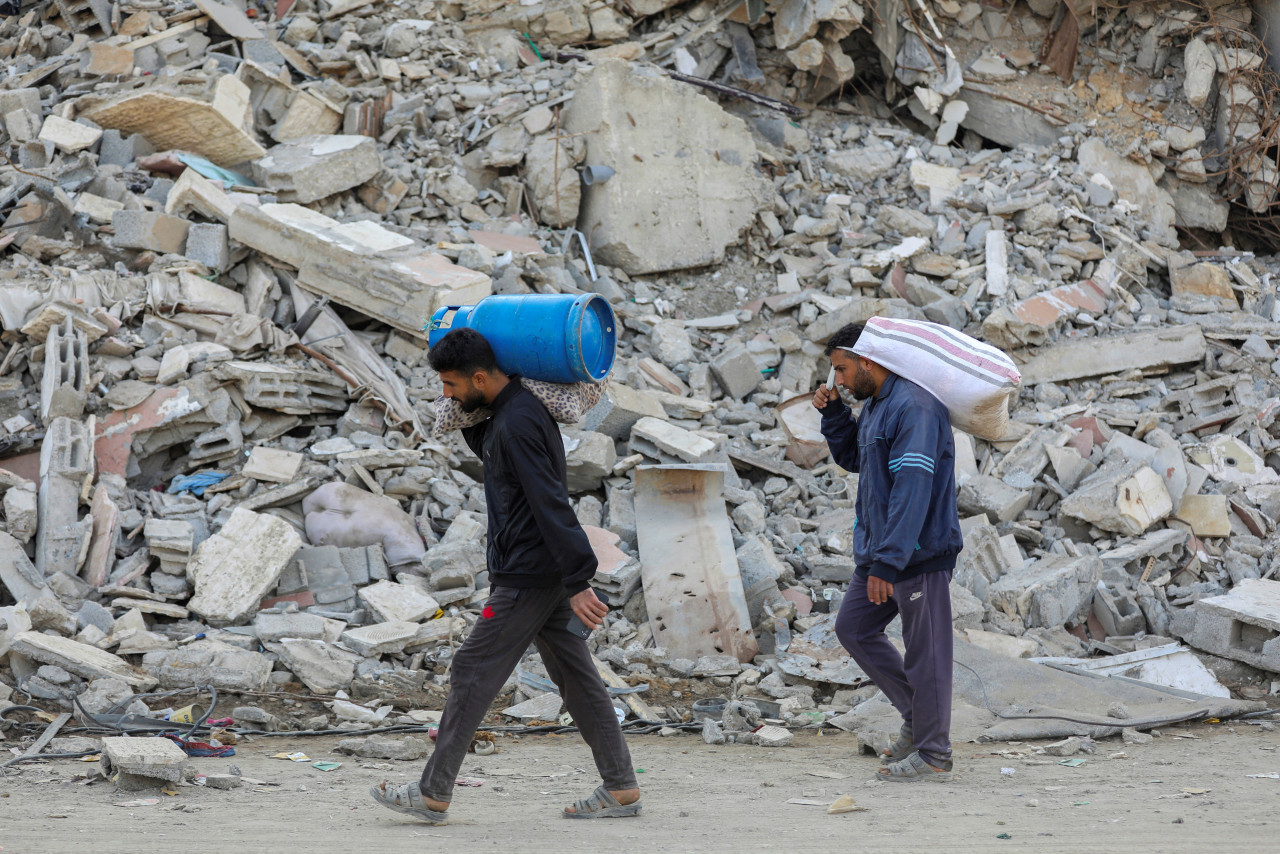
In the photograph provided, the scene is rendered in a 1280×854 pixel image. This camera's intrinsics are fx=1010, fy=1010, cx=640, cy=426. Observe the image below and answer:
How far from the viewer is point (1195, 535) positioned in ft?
22.1

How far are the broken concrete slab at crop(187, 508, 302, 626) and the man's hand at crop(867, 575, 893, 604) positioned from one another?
3482mm

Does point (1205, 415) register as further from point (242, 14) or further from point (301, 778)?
point (242, 14)

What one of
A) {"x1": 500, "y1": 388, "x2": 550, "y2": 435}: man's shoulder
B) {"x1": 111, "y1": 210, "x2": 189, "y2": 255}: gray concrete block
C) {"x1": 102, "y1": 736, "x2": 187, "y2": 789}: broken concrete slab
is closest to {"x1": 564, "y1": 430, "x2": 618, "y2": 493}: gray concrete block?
{"x1": 102, "y1": 736, "x2": 187, "y2": 789}: broken concrete slab

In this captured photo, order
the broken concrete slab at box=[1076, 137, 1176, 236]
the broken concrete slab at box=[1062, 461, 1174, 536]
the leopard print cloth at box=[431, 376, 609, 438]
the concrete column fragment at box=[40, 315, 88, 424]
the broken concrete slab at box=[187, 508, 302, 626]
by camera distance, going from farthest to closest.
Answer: the broken concrete slab at box=[1076, 137, 1176, 236] < the broken concrete slab at box=[1062, 461, 1174, 536] < the concrete column fragment at box=[40, 315, 88, 424] < the broken concrete slab at box=[187, 508, 302, 626] < the leopard print cloth at box=[431, 376, 609, 438]

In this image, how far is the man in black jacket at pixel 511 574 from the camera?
287cm

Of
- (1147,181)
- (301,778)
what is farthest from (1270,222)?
(301,778)

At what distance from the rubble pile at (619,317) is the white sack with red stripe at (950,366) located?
1878 mm

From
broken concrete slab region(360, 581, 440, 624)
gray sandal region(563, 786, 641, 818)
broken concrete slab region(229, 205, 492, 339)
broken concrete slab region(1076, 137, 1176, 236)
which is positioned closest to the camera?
gray sandal region(563, 786, 641, 818)

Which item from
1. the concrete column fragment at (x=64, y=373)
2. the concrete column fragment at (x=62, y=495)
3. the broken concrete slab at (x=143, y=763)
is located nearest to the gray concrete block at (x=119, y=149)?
the concrete column fragment at (x=64, y=373)

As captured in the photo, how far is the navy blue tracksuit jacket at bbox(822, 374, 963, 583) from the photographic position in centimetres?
331

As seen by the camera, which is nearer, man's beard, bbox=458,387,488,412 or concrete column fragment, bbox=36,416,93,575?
man's beard, bbox=458,387,488,412

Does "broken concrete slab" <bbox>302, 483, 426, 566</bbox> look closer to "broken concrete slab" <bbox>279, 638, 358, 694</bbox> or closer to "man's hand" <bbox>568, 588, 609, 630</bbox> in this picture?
"broken concrete slab" <bbox>279, 638, 358, 694</bbox>

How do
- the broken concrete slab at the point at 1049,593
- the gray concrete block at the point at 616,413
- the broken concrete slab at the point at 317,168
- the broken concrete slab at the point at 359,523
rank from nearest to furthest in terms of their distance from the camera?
the broken concrete slab at the point at 1049,593
the broken concrete slab at the point at 359,523
the gray concrete block at the point at 616,413
the broken concrete slab at the point at 317,168

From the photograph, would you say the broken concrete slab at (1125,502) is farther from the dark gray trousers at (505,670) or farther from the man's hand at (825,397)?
the dark gray trousers at (505,670)
